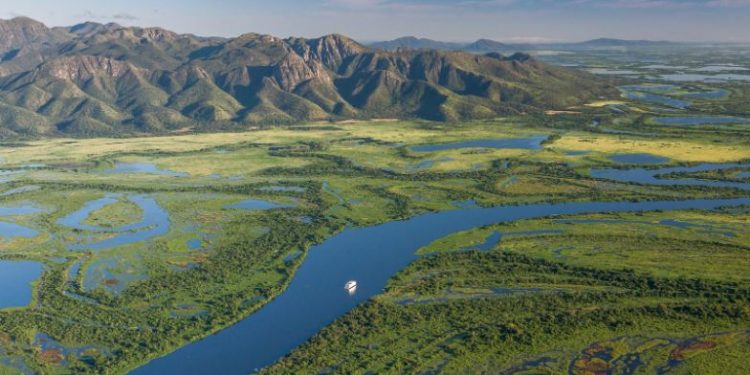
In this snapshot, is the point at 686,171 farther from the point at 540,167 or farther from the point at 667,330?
the point at 667,330

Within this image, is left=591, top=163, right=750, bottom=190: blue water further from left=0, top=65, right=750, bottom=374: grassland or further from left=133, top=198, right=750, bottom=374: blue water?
left=133, top=198, right=750, bottom=374: blue water

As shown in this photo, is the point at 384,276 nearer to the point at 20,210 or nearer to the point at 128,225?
the point at 128,225

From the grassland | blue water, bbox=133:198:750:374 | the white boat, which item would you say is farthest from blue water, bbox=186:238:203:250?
the white boat

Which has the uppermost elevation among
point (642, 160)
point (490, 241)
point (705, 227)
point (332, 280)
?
point (642, 160)

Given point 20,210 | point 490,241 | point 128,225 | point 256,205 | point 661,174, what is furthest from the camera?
point 661,174

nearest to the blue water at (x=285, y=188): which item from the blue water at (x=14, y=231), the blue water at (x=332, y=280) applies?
the blue water at (x=332, y=280)

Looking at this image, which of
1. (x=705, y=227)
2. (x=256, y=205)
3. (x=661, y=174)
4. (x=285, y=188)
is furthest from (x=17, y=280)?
(x=661, y=174)
